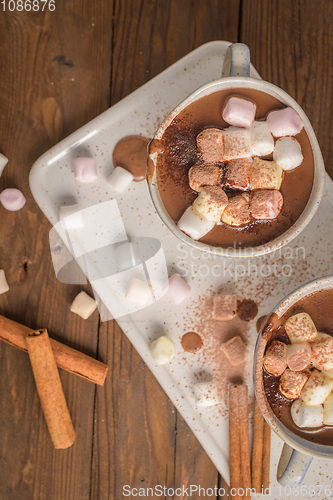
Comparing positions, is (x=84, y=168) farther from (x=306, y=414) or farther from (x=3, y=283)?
(x=306, y=414)

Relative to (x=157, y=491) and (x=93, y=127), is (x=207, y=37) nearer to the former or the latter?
(x=93, y=127)

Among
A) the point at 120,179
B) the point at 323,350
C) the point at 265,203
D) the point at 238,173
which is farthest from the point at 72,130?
the point at 323,350

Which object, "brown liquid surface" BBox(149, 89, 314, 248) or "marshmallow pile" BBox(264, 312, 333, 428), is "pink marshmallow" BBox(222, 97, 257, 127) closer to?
"brown liquid surface" BBox(149, 89, 314, 248)

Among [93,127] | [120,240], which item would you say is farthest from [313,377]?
[93,127]

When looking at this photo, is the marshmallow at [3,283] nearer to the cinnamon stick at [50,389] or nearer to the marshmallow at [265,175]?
the cinnamon stick at [50,389]

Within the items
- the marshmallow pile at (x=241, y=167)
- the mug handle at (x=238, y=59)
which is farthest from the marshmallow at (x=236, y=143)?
the mug handle at (x=238, y=59)

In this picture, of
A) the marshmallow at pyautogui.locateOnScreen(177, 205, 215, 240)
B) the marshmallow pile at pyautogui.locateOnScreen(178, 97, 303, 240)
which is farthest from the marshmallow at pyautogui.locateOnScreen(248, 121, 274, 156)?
the marshmallow at pyautogui.locateOnScreen(177, 205, 215, 240)
